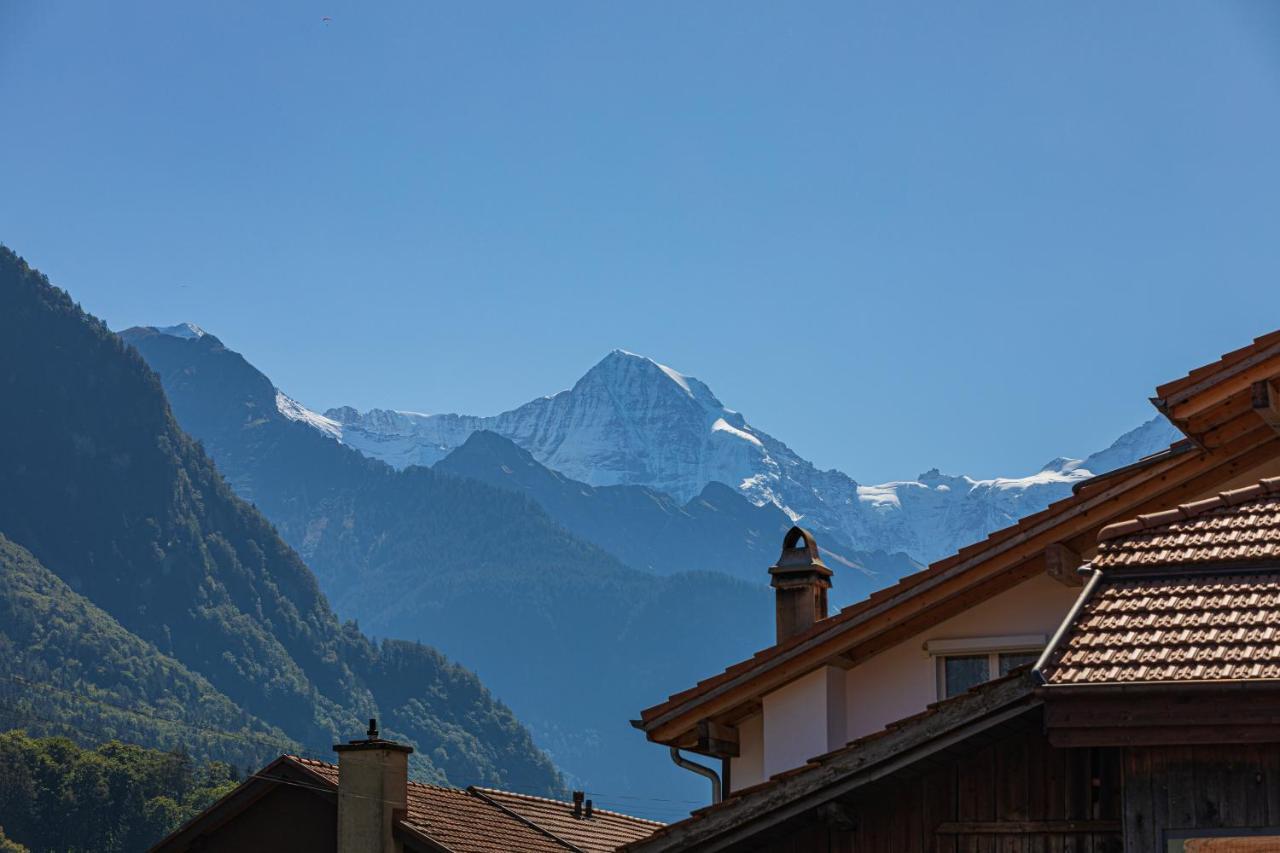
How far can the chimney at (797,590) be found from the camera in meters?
22.3

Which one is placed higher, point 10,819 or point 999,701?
point 10,819

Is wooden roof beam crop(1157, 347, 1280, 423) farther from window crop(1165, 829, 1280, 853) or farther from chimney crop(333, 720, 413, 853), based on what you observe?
chimney crop(333, 720, 413, 853)

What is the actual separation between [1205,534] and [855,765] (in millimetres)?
3204

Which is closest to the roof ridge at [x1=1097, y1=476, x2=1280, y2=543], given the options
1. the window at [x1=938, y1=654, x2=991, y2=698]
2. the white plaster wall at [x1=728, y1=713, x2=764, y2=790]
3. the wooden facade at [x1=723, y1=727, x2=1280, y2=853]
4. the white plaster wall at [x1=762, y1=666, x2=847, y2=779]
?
the wooden facade at [x1=723, y1=727, x2=1280, y2=853]

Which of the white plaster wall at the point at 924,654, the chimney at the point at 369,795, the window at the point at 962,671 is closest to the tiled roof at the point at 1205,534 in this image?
the white plaster wall at the point at 924,654

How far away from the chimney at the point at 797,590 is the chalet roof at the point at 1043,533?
1.49 m

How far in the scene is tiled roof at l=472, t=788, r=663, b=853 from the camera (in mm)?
31031

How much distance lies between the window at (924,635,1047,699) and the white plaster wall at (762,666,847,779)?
1.07 metres

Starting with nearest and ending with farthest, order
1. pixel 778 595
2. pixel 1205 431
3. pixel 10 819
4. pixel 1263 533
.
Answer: pixel 1263 533 < pixel 1205 431 < pixel 778 595 < pixel 10 819

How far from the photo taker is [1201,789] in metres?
12.6

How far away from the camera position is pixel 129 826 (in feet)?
441

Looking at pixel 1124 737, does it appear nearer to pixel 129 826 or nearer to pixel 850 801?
pixel 850 801

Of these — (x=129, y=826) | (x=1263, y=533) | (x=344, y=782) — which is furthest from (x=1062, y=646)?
(x=129, y=826)

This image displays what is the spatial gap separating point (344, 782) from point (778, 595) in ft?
24.6
